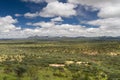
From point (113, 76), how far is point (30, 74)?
5438cm

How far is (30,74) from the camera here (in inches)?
5482

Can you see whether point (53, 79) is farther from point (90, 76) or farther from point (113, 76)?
point (113, 76)

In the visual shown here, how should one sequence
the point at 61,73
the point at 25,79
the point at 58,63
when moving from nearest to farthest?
the point at 25,79
the point at 61,73
the point at 58,63

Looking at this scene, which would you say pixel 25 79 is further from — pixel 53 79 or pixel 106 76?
pixel 106 76

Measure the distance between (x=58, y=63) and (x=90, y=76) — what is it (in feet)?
202

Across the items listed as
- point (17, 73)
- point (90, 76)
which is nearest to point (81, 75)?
point (90, 76)

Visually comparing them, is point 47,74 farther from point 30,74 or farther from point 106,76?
point 106,76

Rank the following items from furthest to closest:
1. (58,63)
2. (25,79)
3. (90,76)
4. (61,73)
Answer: (58,63) < (61,73) < (90,76) < (25,79)

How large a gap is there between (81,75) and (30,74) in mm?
33049

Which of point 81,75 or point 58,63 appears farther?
point 58,63

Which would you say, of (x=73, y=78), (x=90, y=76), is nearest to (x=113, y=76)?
(x=90, y=76)

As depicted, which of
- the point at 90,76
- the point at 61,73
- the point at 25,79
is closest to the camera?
the point at 25,79

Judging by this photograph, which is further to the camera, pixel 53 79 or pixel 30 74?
pixel 30 74

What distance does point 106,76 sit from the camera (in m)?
142
